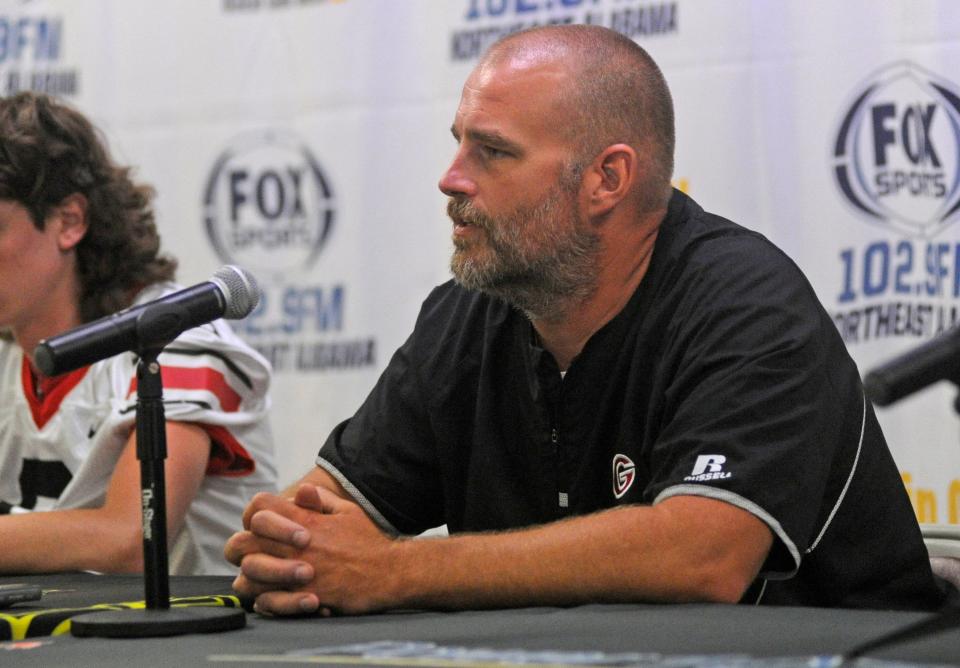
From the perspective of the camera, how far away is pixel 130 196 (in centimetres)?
269

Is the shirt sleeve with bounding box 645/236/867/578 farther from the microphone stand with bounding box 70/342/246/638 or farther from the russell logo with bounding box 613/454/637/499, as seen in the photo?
the microphone stand with bounding box 70/342/246/638

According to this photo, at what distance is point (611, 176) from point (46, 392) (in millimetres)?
1204

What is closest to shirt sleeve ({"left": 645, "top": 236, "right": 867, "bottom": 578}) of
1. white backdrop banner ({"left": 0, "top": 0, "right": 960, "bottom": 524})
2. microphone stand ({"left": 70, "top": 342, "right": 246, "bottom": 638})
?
microphone stand ({"left": 70, "top": 342, "right": 246, "bottom": 638})

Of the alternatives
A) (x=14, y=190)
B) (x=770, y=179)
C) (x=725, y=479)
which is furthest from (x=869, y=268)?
(x=14, y=190)

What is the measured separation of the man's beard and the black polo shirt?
78mm

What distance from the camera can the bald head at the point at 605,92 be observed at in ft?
6.19

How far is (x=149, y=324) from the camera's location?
138cm

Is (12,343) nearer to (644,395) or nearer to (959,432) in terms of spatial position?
(644,395)

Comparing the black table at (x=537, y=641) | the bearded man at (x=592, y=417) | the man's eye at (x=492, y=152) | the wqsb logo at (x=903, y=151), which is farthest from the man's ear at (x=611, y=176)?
the wqsb logo at (x=903, y=151)

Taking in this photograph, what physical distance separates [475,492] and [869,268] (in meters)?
1.05

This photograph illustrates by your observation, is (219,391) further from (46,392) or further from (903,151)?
(903,151)

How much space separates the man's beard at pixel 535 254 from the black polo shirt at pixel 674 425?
0.26 feet

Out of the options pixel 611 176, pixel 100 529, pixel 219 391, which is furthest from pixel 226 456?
pixel 611 176

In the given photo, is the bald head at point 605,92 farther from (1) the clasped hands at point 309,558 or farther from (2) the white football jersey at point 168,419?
(2) the white football jersey at point 168,419
